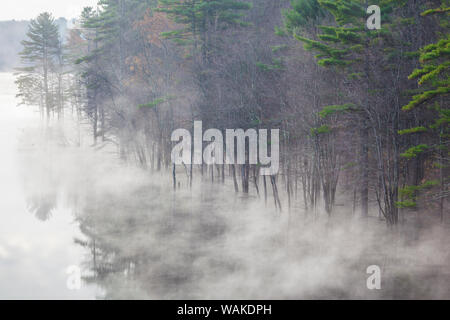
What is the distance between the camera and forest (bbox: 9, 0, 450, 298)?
57.1 ft

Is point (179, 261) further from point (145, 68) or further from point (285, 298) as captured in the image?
point (145, 68)

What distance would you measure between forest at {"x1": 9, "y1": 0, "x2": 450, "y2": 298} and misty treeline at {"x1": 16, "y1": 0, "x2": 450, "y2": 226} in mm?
88

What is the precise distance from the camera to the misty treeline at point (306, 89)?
17375 millimetres

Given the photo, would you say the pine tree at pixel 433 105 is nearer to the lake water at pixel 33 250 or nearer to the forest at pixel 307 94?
the forest at pixel 307 94

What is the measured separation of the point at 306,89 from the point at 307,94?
243 mm

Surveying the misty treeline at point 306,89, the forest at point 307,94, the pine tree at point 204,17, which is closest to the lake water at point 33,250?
the forest at point 307,94

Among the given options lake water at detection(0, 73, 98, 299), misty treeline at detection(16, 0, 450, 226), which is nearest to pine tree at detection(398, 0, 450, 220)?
misty treeline at detection(16, 0, 450, 226)

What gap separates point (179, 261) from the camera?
16.3 meters

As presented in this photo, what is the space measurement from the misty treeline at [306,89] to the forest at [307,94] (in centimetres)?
9

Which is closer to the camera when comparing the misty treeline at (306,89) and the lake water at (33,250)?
the lake water at (33,250)

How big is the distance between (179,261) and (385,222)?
1025 centimetres

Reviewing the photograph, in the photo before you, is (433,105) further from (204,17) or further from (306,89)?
Answer: (204,17)

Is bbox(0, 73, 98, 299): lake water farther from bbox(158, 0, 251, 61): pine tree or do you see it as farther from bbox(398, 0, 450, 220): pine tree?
bbox(158, 0, 251, 61): pine tree

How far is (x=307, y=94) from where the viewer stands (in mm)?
21422
